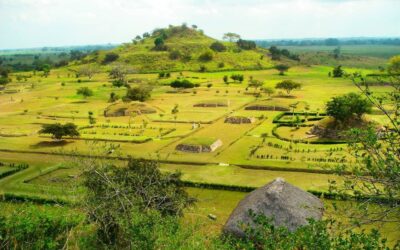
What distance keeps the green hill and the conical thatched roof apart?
344 ft

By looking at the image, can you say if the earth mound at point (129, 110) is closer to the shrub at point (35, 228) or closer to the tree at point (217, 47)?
the shrub at point (35, 228)

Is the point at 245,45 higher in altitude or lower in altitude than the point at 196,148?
higher

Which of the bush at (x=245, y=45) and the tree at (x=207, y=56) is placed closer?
the tree at (x=207, y=56)

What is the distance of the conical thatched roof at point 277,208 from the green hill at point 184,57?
105 meters

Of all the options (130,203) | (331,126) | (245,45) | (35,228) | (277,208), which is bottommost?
(331,126)

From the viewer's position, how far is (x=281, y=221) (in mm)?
23375

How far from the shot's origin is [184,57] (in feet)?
471

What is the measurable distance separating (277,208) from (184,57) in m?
123

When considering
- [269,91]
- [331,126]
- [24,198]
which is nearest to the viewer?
[24,198]

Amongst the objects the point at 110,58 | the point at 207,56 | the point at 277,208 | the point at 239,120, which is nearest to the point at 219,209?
the point at 277,208

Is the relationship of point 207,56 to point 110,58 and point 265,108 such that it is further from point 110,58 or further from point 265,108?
point 265,108

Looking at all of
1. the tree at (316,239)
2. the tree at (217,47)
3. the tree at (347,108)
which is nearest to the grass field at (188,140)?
the tree at (316,239)

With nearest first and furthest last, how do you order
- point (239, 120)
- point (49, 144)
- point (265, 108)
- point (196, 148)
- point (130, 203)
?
point (130, 203), point (196, 148), point (49, 144), point (239, 120), point (265, 108)

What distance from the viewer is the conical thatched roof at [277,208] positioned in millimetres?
23453
